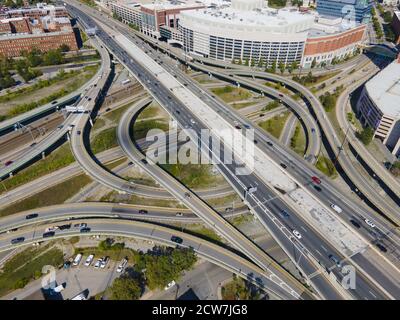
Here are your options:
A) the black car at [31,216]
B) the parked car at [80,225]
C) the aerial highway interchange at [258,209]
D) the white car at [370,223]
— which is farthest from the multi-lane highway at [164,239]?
the white car at [370,223]

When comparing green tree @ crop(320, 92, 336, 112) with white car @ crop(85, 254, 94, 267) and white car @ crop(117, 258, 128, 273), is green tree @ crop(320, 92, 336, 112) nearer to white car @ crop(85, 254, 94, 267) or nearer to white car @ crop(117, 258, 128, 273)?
white car @ crop(117, 258, 128, 273)

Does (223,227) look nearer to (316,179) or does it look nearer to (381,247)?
(316,179)

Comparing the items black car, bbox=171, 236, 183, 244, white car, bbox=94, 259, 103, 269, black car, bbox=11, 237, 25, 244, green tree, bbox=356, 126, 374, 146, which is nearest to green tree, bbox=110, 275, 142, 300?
white car, bbox=94, 259, 103, 269

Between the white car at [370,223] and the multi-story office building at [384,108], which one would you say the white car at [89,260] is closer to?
the white car at [370,223]

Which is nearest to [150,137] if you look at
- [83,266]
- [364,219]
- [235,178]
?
[235,178]

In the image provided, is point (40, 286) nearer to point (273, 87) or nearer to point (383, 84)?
point (273, 87)

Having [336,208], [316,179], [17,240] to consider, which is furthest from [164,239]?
[316,179]
